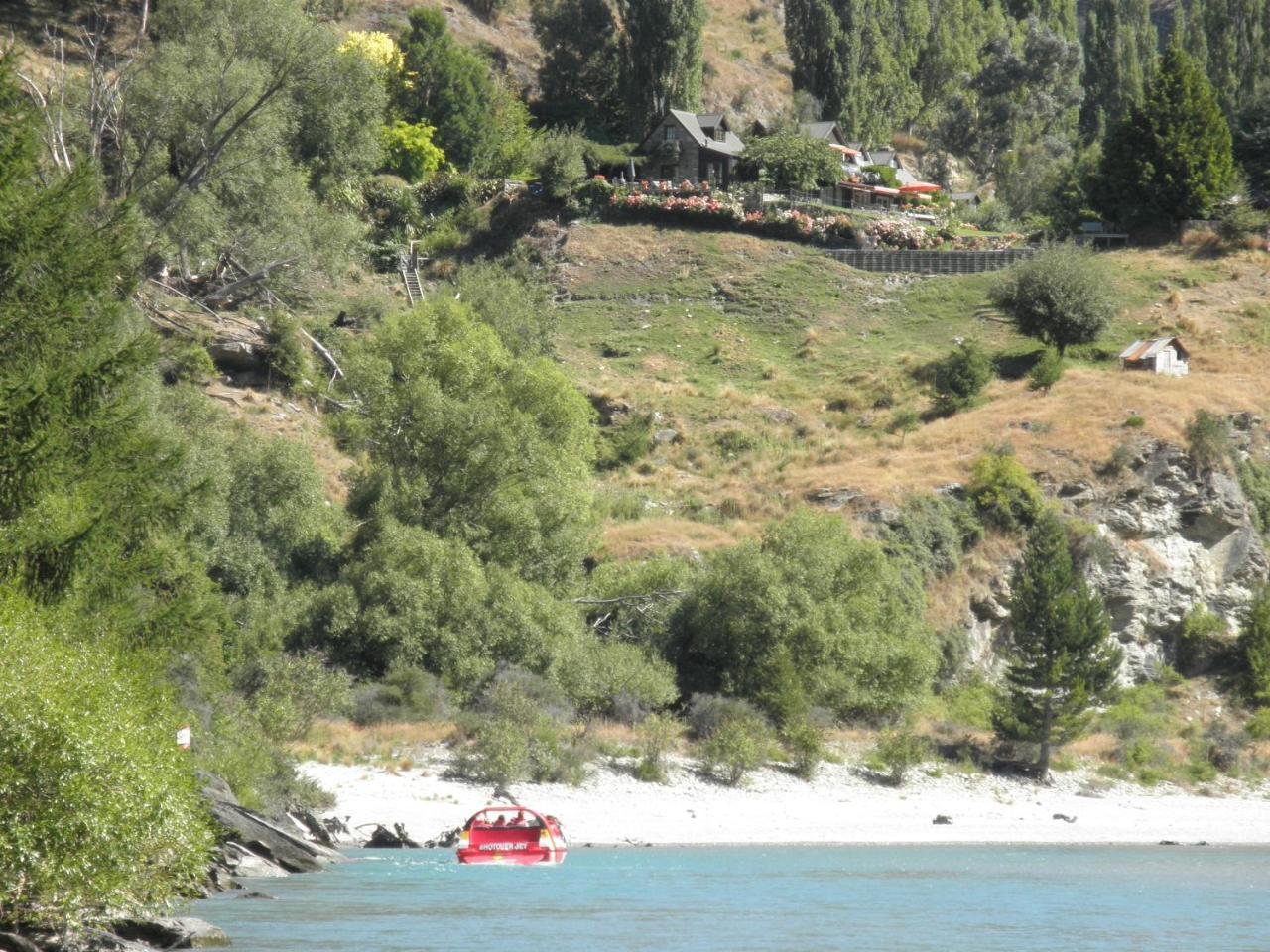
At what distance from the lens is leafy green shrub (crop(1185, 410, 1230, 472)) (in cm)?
6031

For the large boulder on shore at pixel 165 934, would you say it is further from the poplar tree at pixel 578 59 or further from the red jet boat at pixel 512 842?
the poplar tree at pixel 578 59

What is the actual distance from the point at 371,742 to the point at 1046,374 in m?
37.6

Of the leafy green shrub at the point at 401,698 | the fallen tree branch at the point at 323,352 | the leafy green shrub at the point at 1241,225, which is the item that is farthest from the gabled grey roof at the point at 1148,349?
the leafy green shrub at the point at 401,698

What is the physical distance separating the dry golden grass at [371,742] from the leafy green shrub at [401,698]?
32cm

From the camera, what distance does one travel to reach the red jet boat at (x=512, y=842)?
33438 millimetres

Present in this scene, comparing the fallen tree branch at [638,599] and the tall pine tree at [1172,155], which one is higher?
the tall pine tree at [1172,155]

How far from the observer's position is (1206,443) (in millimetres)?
60406

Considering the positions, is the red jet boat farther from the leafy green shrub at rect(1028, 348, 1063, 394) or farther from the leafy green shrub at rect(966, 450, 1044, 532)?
the leafy green shrub at rect(1028, 348, 1063, 394)

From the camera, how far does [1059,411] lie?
2527 inches

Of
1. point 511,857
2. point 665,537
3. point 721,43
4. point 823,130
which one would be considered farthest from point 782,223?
point 511,857

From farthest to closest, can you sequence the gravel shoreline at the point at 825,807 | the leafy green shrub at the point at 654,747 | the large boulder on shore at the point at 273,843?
the leafy green shrub at the point at 654,747
the gravel shoreline at the point at 825,807
the large boulder on shore at the point at 273,843

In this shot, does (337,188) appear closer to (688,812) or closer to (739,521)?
(739,521)

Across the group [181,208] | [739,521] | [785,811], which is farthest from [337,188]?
[785,811]

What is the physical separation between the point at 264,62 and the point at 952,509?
3031 centimetres
